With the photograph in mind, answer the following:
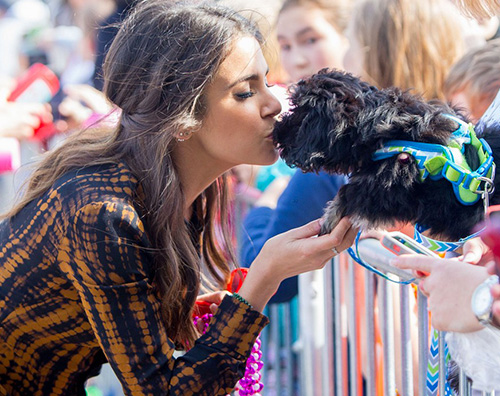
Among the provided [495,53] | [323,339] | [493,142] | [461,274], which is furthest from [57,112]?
[461,274]

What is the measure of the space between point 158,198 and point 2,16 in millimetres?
4340

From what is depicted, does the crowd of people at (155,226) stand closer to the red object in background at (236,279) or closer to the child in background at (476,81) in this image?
the red object in background at (236,279)

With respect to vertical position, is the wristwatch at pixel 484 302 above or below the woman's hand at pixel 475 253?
below

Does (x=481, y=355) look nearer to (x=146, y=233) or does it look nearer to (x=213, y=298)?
(x=146, y=233)

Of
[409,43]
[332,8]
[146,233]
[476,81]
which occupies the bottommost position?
[146,233]

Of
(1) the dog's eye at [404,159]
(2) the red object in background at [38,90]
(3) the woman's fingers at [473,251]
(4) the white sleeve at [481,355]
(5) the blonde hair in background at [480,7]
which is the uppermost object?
(2) the red object in background at [38,90]

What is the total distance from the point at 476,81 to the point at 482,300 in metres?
1.83

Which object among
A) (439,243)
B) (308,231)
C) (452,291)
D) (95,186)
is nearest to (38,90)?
(95,186)

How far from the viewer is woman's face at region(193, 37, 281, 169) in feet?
6.49

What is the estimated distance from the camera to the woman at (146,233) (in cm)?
177

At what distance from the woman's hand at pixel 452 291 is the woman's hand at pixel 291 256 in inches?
18.3

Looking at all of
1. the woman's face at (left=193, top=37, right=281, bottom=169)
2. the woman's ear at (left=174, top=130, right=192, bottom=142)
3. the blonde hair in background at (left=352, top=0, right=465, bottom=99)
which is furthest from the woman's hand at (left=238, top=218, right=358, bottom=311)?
the blonde hair in background at (left=352, top=0, right=465, bottom=99)

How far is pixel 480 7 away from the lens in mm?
1796

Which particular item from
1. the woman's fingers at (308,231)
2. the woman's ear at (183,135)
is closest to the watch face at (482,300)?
the woman's fingers at (308,231)
